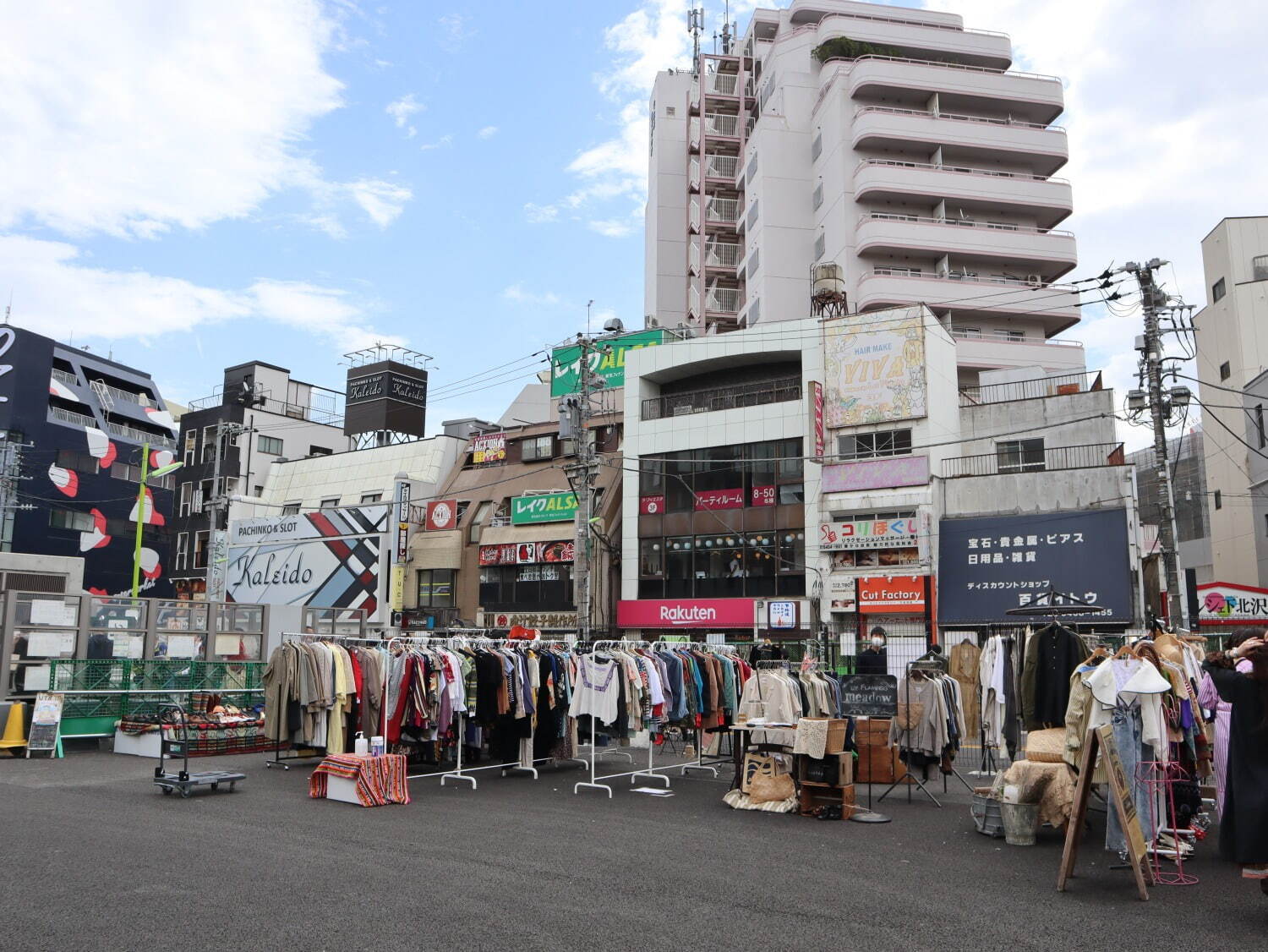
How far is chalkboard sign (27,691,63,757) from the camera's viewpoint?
624 inches

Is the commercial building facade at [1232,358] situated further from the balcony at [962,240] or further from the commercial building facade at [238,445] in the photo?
the commercial building facade at [238,445]

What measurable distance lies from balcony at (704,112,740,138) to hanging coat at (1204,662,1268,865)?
6670 cm

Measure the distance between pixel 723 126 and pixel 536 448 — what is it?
3522cm

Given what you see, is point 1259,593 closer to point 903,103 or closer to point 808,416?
point 808,416

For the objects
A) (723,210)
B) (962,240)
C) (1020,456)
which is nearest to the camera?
(1020,456)

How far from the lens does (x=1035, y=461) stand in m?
35.8

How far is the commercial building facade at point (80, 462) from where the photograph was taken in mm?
61844

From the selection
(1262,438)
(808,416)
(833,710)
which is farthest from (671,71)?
(833,710)

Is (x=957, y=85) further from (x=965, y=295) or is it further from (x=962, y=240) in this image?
(x=965, y=295)

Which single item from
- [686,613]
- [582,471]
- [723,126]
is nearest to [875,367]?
[686,613]

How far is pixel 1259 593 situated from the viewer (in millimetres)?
26438

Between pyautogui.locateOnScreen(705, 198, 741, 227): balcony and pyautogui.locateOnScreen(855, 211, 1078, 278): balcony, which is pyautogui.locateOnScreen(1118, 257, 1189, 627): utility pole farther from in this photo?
pyautogui.locateOnScreen(705, 198, 741, 227): balcony

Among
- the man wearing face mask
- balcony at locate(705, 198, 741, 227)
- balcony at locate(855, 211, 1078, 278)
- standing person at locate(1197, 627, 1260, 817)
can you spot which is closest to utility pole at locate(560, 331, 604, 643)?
the man wearing face mask

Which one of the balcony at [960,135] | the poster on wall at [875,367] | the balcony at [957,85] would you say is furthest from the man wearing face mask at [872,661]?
the balcony at [957,85]
